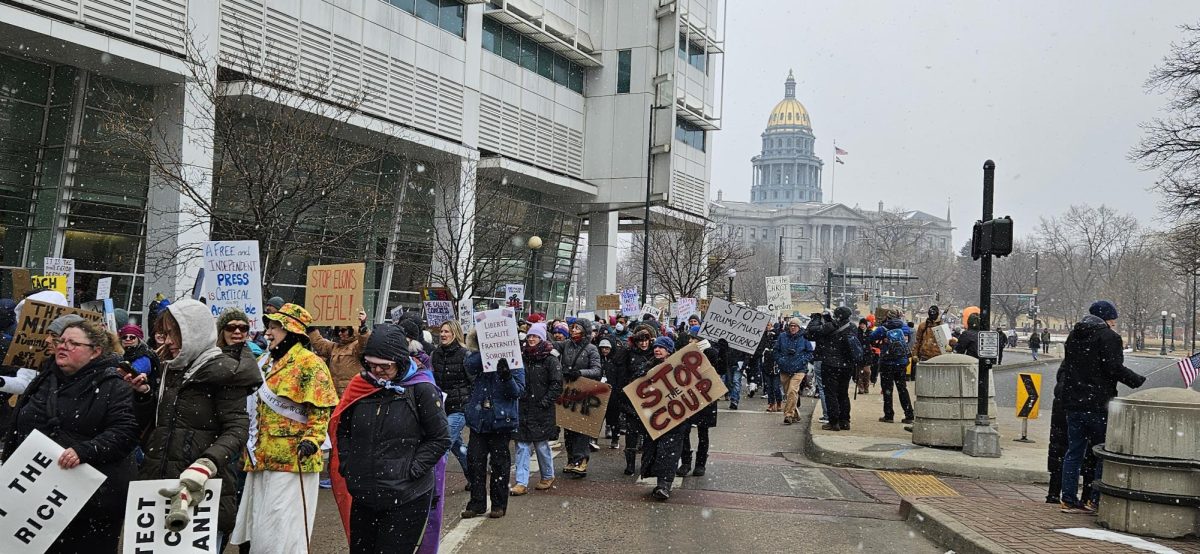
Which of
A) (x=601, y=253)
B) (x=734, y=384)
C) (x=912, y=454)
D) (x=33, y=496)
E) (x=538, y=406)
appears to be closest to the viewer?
(x=33, y=496)

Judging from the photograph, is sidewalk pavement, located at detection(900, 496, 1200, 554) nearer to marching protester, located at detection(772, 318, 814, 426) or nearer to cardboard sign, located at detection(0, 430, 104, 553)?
cardboard sign, located at detection(0, 430, 104, 553)

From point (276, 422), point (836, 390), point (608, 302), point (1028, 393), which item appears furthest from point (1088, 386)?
point (608, 302)

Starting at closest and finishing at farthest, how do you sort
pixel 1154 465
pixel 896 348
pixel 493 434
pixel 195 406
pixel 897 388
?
pixel 195 406
pixel 1154 465
pixel 493 434
pixel 897 388
pixel 896 348

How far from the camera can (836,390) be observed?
1409 centimetres

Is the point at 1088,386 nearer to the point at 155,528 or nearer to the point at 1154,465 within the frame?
the point at 1154,465

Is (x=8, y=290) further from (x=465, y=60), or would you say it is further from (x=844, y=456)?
(x=844, y=456)

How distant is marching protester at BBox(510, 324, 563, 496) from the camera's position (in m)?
9.52

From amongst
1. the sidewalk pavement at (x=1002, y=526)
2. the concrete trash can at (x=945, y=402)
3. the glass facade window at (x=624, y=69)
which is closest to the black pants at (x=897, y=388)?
the concrete trash can at (x=945, y=402)

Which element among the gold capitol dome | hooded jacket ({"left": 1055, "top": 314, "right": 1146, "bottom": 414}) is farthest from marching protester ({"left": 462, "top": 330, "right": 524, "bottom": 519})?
the gold capitol dome

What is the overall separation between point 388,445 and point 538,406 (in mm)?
4549

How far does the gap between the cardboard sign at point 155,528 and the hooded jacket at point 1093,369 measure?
6.96 m

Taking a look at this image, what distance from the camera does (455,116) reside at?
98.2 ft

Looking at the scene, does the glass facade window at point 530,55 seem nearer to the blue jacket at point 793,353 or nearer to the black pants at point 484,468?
the blue jacket at point 793,353

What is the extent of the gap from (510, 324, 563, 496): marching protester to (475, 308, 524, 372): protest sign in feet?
2.15
